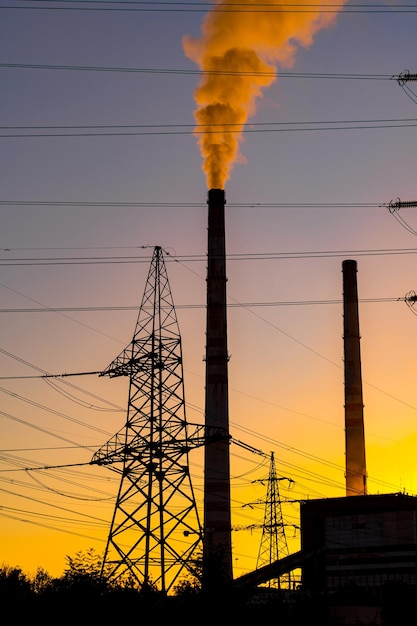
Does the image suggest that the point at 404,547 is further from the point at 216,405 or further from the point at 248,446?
the point at 248,446

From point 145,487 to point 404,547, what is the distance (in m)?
37.3

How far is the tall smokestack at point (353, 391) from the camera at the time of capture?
76625 mm

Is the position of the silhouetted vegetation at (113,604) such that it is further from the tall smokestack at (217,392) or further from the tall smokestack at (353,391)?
the tall smokestack at (353,391)

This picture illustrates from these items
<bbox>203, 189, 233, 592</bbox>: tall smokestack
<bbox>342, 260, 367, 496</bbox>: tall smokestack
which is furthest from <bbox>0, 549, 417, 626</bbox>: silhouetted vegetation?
<bbox>342, 260, 367, 496</bbox>: tall smokestack

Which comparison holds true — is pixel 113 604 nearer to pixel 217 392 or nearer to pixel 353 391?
pixel 217 392

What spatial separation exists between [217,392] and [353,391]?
63.7 ft

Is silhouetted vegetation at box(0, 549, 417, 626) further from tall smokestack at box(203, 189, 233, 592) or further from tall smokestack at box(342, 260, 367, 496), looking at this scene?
tall smokestack at box(342, 260, 367, 496)

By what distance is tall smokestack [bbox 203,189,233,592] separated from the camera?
197ft

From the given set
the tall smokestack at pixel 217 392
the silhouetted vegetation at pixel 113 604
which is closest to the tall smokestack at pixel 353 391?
the tall smokestack at pixel 217 392

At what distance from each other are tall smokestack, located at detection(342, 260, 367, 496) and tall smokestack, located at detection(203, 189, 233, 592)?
58.4 ft

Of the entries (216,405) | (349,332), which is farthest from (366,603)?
(349,332)

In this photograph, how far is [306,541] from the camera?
79.1 meters

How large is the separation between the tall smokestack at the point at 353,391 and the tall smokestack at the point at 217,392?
1781cm

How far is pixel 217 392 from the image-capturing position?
6194 centimetres
